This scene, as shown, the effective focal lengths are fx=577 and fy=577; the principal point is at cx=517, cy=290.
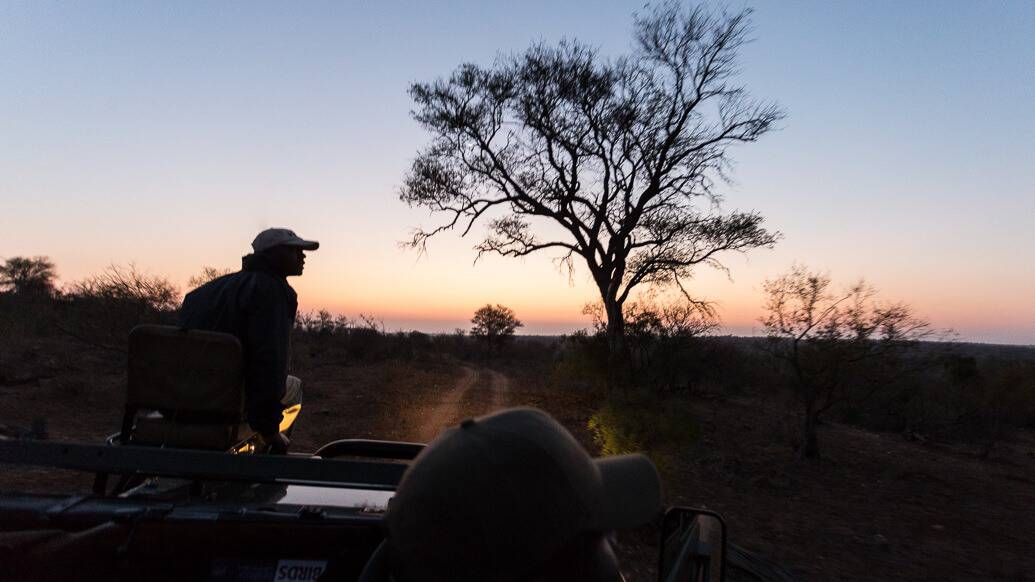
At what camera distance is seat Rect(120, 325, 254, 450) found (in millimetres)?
2283

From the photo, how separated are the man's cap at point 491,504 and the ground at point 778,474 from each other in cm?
441

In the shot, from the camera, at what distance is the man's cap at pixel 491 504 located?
78 cm

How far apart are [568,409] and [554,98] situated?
7871 millimetres

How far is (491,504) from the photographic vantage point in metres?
0.78

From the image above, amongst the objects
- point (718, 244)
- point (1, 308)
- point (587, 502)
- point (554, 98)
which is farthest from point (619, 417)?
point (1, 308)

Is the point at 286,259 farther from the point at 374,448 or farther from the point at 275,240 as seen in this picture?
the point at 374,448

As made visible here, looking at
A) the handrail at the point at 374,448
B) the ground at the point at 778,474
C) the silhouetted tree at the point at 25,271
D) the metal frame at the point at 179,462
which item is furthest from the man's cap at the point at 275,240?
the silhouetted tree at the point at 25,271

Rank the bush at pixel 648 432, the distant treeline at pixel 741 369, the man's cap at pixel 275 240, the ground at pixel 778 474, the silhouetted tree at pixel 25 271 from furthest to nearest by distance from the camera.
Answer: the silhouetted tree at pixel 25 271 < the distant treeline at pixel 741 369 < the bush at pixel 648 432 < the ground at pixel 778 474 < the man's cap at pixel 275 240

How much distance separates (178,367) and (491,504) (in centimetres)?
201

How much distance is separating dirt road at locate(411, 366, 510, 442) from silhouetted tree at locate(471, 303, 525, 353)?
2474cm

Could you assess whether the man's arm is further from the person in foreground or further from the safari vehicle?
the safari vehicle

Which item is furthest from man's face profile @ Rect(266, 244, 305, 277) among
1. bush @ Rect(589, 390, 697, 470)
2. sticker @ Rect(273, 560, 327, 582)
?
bush @ Rect(589, 390, 697, 470)

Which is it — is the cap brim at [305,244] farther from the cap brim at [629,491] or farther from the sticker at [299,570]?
the cap brim at [629,491]

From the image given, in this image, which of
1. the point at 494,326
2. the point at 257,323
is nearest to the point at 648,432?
the point at 257,323
